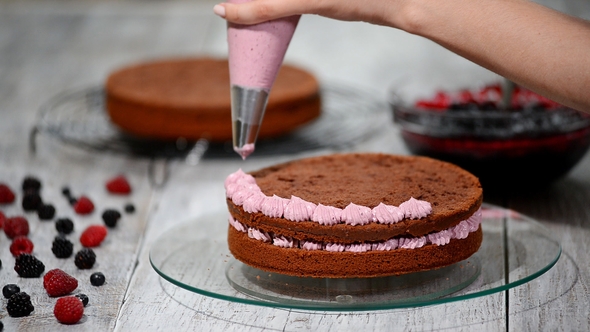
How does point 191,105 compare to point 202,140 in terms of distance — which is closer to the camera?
point 191,105

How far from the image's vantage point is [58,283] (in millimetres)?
1758

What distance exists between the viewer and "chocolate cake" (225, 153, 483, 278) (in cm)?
162

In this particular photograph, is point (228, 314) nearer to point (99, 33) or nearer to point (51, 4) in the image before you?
point (99, 33)

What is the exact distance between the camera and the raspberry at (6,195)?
237 centimetres

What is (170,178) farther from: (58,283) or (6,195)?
(58,283)

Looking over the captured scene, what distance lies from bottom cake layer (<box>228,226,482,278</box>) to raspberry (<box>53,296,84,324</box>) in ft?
1.20

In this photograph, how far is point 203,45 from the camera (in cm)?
430

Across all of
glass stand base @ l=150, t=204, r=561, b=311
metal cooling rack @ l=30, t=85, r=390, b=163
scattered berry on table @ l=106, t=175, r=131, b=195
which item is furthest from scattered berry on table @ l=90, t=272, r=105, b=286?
metal cooling rack @ l=30, t=85, r=390, b=163

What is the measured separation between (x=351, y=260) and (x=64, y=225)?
0.89 meters

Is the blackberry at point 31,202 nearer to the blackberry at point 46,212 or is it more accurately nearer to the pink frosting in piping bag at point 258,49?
the blackberry at point 46,212

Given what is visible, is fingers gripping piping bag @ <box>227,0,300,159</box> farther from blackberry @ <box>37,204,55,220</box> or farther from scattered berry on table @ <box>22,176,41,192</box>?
scattered berry on table @ <box>22,176,41,192</box>

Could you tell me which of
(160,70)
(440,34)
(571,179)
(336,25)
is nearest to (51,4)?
(336,25)

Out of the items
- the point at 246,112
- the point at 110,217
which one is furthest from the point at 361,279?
the point at 110,217

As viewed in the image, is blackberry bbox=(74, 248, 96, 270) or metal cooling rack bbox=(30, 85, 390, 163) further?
metal cooling rack bbox=(30, 85, 390, 163)
